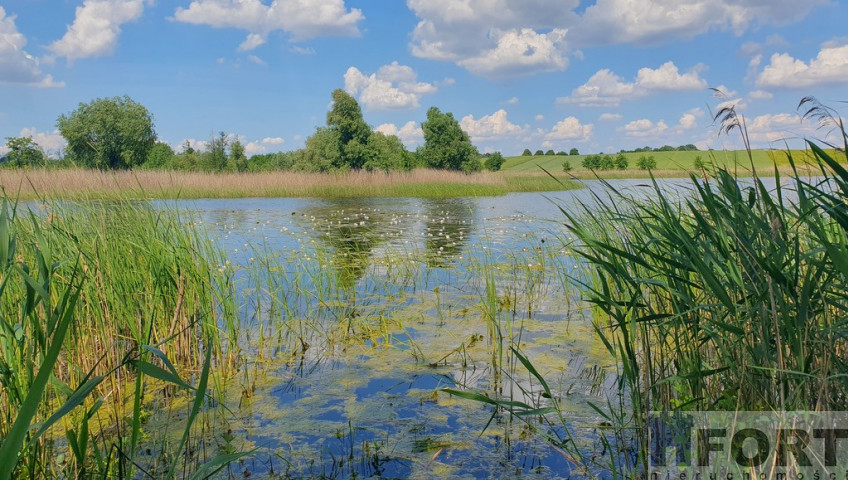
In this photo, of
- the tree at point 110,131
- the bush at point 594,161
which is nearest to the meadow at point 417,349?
the tree at point 110,131

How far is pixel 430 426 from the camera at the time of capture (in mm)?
3020

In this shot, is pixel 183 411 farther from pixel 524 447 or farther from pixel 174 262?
pixel 524 447

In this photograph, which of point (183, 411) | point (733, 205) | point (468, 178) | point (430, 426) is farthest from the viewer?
point (468, 178)

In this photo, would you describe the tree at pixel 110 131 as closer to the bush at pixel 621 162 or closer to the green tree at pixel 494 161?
the green tree at pixel 494 161

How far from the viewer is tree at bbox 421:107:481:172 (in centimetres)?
3481

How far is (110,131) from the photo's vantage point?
4203 centimetres

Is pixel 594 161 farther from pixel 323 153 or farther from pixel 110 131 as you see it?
pixel 110 131

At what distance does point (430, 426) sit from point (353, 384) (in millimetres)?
787

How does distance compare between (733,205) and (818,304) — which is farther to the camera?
(733,205)

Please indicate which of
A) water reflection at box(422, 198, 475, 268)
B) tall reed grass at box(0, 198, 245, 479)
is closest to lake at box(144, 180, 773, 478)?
tall reed grass at box(0, 198, 245, 479)

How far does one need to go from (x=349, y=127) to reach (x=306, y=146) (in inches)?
389

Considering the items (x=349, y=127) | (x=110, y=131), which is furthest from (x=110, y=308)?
(x=110, y=131)

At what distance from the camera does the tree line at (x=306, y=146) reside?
32.2 m

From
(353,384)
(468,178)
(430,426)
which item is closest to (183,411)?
(353,384)
